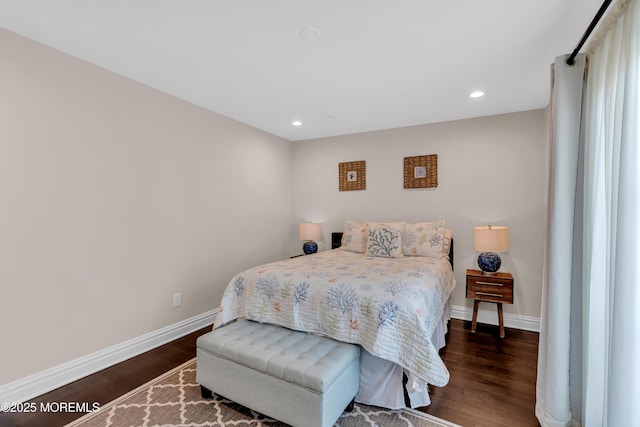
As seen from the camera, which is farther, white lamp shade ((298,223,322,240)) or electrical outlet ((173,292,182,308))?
white lamp shade ((298,223,322,240))

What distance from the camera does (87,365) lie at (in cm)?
227

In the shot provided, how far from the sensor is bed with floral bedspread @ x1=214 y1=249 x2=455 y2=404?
5.74 feet

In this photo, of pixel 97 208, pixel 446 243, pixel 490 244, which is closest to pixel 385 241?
pixel 446 243

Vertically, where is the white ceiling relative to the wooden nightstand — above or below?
above

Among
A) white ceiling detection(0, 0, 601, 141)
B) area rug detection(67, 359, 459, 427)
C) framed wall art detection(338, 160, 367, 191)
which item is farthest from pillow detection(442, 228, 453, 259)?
area rug detection(67, 359, 459, 427)

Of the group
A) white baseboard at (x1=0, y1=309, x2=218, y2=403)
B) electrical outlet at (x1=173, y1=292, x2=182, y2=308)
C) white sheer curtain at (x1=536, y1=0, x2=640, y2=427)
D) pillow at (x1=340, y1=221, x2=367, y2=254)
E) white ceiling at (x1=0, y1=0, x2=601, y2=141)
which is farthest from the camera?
pillow at (x1=340, y1=221, x2=367, y2=254)

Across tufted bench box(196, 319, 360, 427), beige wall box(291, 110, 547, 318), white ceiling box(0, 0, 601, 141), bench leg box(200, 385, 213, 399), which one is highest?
white ceiling box(0, 0, 601, 141)

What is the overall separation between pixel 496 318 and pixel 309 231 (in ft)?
8.32

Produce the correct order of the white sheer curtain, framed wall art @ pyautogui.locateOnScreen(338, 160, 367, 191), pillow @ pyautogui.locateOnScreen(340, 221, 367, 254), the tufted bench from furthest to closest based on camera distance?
framed wall art @ pyautogui.locateOnScreen(338, 160, 367, 191) → pillow @ pyautogui.locateOnScreen(340, 221, 367, 254) → the tufted bench → the white sheer curtain

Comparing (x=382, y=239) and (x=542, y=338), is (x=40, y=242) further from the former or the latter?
(x=542, y=338)

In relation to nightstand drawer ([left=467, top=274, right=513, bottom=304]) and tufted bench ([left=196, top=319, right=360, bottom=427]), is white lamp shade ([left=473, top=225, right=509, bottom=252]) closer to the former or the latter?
nightstand drawer ([left=467, top=274, right=513, bottom=304])

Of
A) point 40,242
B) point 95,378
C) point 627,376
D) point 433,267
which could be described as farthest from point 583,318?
point 40,242

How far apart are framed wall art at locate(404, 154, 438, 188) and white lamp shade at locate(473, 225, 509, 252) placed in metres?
0.92

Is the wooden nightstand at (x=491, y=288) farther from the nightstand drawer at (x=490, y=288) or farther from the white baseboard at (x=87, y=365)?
the white baseboard at (x=87, y=365)
